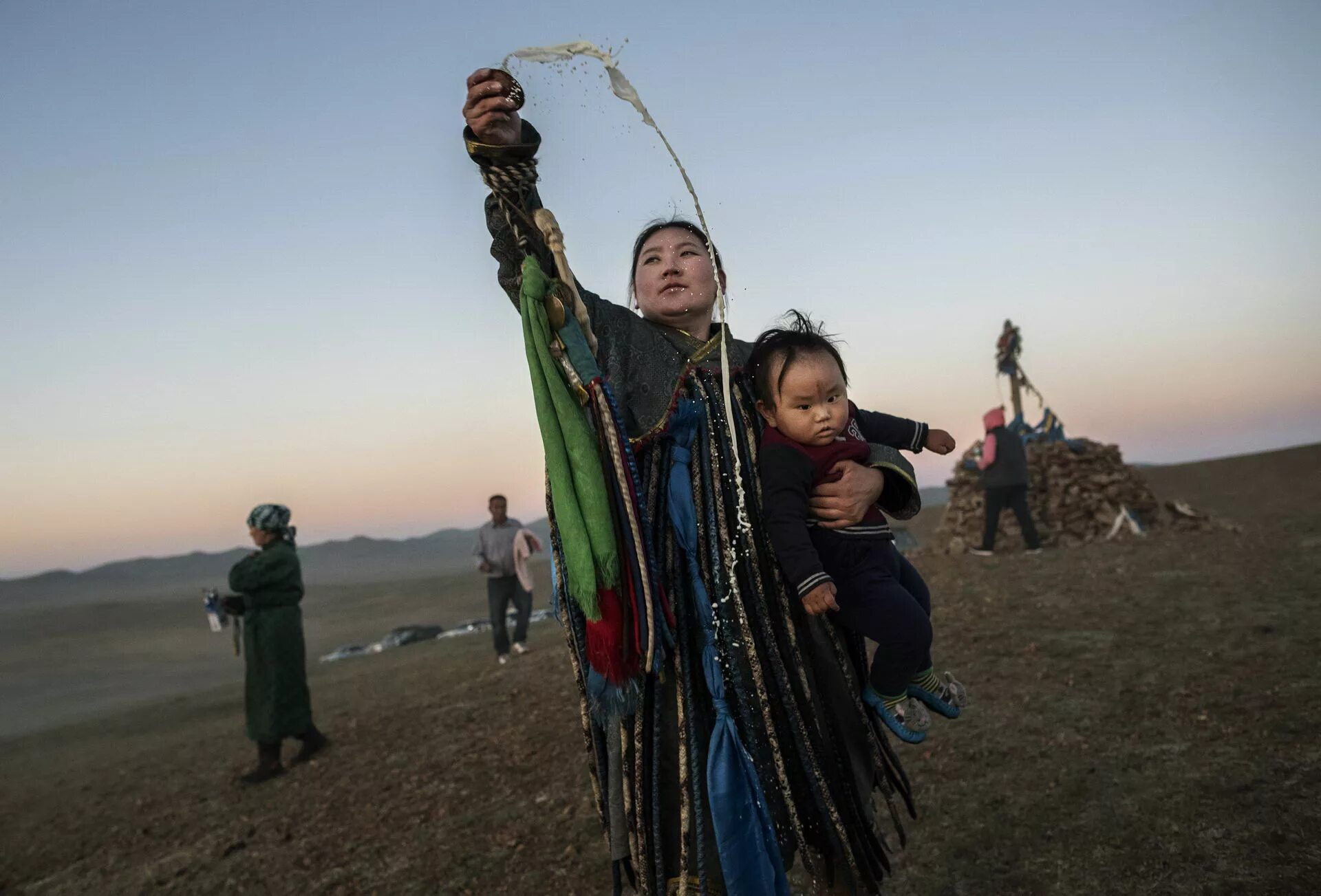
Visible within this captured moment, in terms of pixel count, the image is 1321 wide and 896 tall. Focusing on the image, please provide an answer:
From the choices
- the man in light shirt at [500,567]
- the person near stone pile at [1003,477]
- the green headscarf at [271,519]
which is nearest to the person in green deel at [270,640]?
the green headscarf at [271,519]

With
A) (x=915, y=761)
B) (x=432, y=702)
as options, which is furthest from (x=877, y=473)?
(x=432, y=702)

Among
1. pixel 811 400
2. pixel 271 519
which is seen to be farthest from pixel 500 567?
pixel 811 400

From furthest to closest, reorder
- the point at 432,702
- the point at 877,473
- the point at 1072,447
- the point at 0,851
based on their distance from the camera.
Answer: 1. the point at 1072,447
2. the point at 432,702
3. the point at 0,851
4. the point at 877,473

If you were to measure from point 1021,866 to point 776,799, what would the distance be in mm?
1811

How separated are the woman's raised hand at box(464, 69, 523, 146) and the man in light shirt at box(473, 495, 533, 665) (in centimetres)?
772

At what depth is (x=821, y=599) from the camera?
5.87 feet

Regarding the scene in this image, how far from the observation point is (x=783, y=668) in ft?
6.30

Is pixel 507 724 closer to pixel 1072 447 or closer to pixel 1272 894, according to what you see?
pixel 1272 894

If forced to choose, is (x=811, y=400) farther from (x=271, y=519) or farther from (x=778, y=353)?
(x=271, y=519)

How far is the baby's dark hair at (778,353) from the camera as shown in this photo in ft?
6.55

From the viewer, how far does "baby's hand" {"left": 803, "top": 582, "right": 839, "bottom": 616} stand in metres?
1.79

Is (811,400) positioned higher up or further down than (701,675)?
higher up

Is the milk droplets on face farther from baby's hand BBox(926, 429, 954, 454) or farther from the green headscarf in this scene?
the green headscarf

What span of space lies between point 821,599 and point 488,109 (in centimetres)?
140
